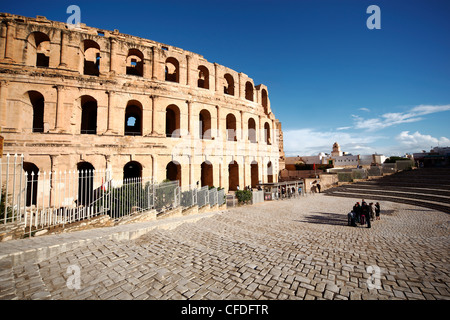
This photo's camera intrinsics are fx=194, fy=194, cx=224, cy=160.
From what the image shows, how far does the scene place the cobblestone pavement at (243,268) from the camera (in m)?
3.48

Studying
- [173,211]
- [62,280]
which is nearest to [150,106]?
[173,211]

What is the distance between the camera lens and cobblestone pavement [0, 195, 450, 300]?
348 cm

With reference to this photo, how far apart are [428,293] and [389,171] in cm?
2691

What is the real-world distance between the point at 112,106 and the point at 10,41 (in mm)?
7384

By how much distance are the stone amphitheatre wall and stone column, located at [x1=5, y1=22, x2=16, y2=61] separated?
52 millimetres

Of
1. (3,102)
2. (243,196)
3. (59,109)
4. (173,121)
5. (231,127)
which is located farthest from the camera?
(231,127)

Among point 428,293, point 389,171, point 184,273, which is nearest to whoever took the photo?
point 428,293

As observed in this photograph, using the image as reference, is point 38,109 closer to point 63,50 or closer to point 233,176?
point 63,50

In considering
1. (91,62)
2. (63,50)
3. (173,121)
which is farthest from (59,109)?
(173,121)

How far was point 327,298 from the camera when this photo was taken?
3.38 m

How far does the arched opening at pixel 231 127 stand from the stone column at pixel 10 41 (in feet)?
56.5

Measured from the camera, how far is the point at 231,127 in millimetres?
21422

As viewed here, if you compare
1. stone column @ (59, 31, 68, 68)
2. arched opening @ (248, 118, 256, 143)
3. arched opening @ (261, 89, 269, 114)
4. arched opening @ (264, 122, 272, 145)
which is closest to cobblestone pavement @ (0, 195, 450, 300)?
stone column @ (59, 31, 68, 68)
